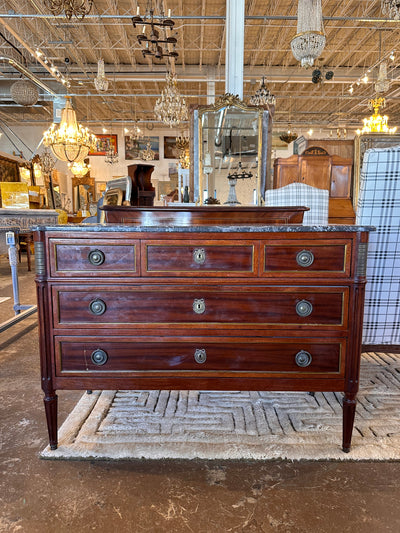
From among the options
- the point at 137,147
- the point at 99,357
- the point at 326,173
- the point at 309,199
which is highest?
the point at 137,147

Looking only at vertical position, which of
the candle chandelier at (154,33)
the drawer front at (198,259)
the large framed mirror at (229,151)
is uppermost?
the candle chandelier at (154,33)

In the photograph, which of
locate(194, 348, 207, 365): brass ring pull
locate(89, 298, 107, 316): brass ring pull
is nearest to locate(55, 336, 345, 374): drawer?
locate(194, 348, 207, 365): brass ring pull

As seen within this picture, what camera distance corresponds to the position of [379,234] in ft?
6.25

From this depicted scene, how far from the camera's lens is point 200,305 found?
1.62 m

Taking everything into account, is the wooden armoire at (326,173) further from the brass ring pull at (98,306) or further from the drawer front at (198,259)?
the brass ring pull at (98,306)

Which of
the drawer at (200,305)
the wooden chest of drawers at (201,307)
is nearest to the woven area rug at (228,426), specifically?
the wooden chest of drawers at (201,307)

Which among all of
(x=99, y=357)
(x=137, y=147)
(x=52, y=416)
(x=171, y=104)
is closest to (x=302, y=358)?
(x=99, y=357)

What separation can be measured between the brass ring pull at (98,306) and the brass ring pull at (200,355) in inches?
19.1

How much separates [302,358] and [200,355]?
488 mm

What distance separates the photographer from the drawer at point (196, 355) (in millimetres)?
1640

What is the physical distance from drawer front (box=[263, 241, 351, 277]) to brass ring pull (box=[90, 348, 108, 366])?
0.86 m

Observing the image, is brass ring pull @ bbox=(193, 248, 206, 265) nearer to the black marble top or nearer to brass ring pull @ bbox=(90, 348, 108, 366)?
the black marble top

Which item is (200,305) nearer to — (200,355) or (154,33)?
(200,355)

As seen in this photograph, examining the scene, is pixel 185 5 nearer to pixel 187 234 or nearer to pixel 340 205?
pixel 340 205
